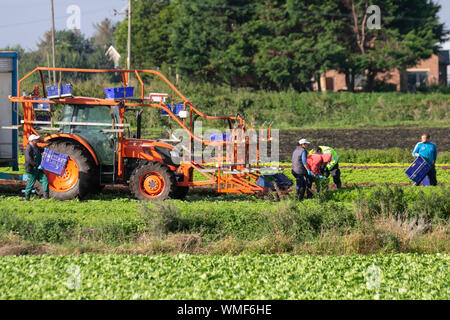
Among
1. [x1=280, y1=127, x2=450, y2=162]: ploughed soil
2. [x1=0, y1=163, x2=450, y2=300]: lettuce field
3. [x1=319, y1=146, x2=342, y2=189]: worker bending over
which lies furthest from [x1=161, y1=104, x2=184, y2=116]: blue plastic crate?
[x1=280, y1=127, x2=450, y2=162]: ploughed soil

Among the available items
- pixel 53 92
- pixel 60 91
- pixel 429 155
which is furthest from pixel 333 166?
pixel 53 92

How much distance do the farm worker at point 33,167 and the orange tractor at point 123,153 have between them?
10.8 inches

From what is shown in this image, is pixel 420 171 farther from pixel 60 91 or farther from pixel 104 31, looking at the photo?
pixel 104 31

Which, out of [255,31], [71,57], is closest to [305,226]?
[255,31]

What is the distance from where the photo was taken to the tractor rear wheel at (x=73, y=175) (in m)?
15.0

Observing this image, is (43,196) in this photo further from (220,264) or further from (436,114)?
(436,114)

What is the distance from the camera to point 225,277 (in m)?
9.17

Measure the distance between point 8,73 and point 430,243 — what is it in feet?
33.8

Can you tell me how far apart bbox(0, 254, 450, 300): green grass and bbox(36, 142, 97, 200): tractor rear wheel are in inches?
185

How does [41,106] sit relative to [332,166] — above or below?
above

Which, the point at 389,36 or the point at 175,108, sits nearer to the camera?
the point at 175,108

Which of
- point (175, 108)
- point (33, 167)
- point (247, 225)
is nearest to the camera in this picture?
point (247, 225)

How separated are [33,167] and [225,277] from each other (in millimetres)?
7214

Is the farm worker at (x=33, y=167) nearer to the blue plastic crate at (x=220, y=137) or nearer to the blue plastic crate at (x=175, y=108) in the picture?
the blue plastic crate at (x=175, y=108)
